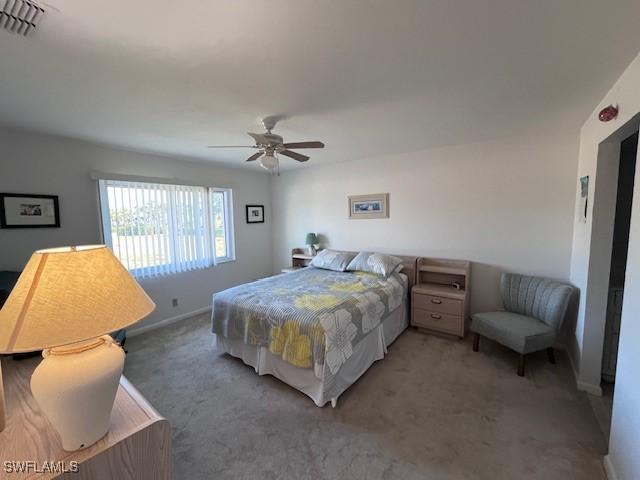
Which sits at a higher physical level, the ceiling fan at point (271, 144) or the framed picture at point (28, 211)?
the ceiling fan at point (271, 144)

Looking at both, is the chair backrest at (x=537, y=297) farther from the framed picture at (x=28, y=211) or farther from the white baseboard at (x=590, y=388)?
the framed picture at (x=28, y=211)

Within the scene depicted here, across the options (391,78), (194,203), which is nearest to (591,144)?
(391,78)

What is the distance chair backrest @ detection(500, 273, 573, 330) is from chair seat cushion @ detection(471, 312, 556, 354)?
0.27 feet

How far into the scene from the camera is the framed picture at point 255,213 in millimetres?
4804

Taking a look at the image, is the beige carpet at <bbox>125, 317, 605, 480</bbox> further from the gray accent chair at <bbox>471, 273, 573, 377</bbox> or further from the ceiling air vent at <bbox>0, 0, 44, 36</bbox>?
the ceiling air vent at <bbox>0, 0, 44, 36</bbox>

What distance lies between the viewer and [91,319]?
2.62 ft

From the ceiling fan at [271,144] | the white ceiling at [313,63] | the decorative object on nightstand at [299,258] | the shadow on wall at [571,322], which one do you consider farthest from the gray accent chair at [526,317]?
the decorative object on nightstand at [299,258]

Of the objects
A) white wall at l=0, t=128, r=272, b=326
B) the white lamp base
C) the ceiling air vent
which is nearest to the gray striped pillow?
white wall at l=0, t=128, r=272, b=326

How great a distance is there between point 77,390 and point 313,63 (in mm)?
1763

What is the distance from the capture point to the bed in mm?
2096

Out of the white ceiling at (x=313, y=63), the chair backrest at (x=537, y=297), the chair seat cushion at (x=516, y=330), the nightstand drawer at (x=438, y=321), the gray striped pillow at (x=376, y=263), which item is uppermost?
the white ceiling at (x=313, y=63)

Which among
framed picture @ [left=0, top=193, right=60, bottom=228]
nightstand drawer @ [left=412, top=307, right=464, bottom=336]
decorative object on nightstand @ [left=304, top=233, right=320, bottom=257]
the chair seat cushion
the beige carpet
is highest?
framed picture @ [left=0, top=193, right=60, bottom=228]

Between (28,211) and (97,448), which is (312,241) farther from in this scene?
(97,448)

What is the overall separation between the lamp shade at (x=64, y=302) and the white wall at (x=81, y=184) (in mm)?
2696
